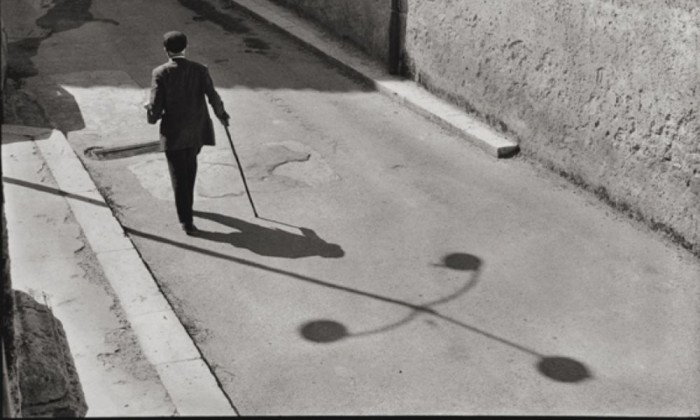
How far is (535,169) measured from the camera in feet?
32.3

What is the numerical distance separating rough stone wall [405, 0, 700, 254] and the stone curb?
20cm

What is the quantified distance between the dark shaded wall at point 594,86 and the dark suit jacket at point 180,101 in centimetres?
352

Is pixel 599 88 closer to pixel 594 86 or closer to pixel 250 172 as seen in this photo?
pixel 594 86

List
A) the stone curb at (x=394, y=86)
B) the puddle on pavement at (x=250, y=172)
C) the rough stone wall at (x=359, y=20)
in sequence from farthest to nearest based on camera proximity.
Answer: the rough stone wall at (x=359, y=20) < the stone curb at (x=394, y=86) < the puddle on pavement at (x=250, y=172)

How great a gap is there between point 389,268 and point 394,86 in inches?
183

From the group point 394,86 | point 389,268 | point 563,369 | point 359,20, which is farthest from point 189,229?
point 359,20

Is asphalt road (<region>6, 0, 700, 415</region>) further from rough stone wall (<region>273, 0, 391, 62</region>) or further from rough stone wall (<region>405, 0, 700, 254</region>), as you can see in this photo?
rough stone wall (<region>273, 0, 391, 62</region>)

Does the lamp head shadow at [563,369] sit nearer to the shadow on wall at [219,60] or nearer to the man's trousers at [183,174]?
the man's trousers at [183,174]

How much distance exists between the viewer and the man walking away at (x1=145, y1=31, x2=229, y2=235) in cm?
797

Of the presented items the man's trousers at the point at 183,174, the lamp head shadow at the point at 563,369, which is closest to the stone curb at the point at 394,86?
the man's trousers at the point at 183,174

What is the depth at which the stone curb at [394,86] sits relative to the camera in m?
10.4

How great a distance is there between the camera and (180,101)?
804 centimetres

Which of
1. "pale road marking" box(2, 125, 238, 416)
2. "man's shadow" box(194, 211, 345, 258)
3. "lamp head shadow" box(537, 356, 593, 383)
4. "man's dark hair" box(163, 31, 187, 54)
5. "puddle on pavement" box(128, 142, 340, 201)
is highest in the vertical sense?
"man's dark hair" box(163, 31, 187, 54)

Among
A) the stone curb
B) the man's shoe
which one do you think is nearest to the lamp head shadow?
the man's shoe
